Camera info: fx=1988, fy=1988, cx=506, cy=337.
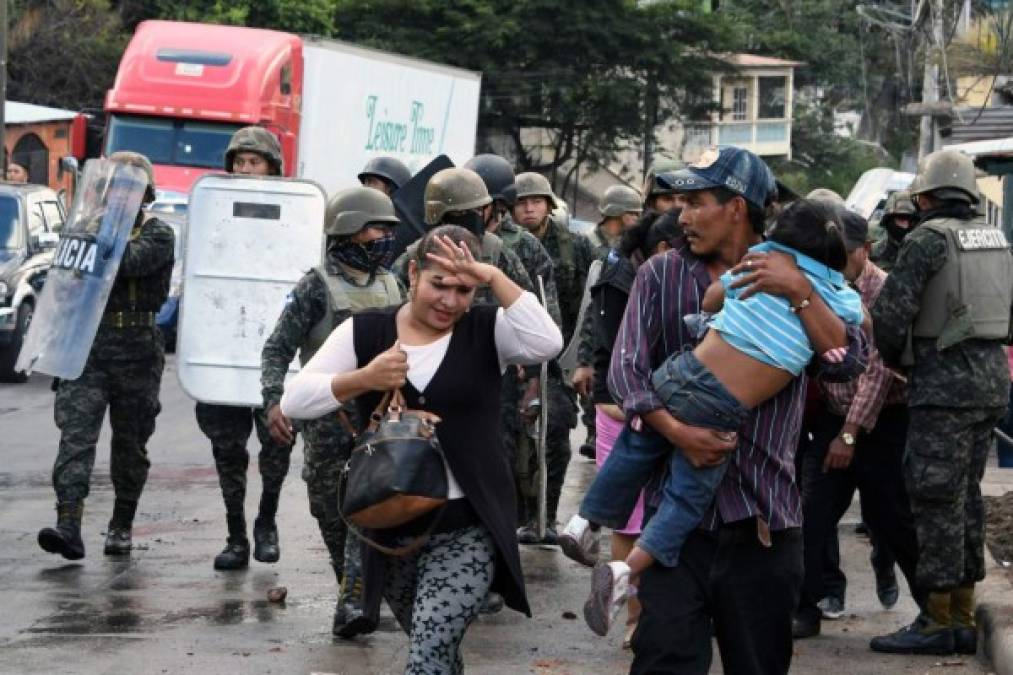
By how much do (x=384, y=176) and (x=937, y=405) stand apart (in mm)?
3223

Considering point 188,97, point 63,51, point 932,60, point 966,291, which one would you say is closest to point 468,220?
point 966,291

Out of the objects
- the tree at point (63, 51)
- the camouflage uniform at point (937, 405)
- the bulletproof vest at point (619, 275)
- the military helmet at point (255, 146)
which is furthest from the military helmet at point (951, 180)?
the tree at point (63, 51)

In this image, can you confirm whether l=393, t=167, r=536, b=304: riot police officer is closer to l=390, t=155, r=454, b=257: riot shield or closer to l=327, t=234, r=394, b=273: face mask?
l=327, t=234, r=394, b=273: face mask

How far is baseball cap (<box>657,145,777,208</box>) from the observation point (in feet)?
17.3

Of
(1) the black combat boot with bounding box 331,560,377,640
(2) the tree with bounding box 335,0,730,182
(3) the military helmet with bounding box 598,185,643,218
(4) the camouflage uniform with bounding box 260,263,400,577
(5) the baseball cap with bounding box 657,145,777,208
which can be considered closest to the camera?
(5) the baseball cap with bounding box 657,145,777,208

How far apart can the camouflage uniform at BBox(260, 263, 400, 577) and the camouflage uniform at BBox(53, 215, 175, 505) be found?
1.65 meters

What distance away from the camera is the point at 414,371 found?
18.8 ft

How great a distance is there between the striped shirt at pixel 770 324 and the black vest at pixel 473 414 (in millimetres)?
917

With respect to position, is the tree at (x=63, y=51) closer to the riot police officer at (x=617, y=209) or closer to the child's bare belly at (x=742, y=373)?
the riot police officer at (x=617, y=209)

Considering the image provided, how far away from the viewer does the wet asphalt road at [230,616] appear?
7.55 m

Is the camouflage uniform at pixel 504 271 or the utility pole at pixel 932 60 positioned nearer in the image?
the camouflage uniform at pixel 504 271

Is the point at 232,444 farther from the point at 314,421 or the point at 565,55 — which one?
the point at 565,55

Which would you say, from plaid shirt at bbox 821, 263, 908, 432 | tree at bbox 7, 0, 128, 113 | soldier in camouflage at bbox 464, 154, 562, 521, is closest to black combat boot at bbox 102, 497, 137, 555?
soldier in camouflage at bbox 464, 154, 562, 521

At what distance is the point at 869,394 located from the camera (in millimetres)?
8031
